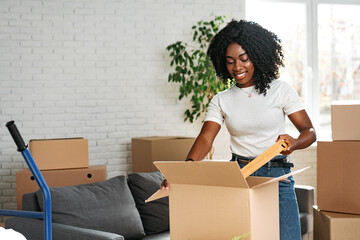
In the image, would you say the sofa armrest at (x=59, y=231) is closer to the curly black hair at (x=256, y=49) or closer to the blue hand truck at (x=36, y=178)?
the curly black hair at (x=256, y=49)

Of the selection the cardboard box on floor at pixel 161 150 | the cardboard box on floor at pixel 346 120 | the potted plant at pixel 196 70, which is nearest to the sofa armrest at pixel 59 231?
the cardboard box on floor at pixel 346 120

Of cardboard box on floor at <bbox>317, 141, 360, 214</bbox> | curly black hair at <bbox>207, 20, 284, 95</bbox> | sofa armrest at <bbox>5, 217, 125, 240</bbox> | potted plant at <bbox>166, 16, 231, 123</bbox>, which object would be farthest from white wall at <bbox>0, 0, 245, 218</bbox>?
curly black hair at <bbox>207, 20, 284, 95</bbox>

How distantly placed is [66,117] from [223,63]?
294 centimetres

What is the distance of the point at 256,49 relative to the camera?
199 centimetres

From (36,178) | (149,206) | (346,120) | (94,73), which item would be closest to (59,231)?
(149,206)

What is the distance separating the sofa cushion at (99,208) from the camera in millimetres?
2869

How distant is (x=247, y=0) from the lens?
5.48m

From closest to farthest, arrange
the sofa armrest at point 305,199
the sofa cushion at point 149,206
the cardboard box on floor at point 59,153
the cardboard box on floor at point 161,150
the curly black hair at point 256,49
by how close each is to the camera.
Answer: the curly black hair at point 256,49
the sofa cushion at point 149,206
the sofa armrest at point 305,199
the cardboard box on floor at point 59,153
the cardboard box on floor at point 161,150

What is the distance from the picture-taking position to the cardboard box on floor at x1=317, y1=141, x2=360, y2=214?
2865 millimetres

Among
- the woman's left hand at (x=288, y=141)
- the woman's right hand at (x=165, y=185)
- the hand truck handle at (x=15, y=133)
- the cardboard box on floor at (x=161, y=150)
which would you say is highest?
the hand truck handle at (x=15, y=133)

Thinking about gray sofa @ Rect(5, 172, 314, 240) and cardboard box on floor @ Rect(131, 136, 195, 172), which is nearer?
gray sofa @ Rect(5, 172, 314, 240)

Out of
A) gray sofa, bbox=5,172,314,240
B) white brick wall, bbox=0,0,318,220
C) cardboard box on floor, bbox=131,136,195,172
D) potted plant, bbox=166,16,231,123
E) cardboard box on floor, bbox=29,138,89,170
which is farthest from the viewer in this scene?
potted plant, bbox=166,16,231,123

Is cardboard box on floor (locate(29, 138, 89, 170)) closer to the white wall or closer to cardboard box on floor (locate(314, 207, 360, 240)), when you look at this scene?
the white wall

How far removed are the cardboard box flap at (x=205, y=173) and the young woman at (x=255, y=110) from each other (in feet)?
1.13
